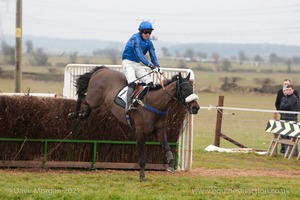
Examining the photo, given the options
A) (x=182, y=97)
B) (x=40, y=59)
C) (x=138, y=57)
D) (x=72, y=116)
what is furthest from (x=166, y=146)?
(x=40, y=59)

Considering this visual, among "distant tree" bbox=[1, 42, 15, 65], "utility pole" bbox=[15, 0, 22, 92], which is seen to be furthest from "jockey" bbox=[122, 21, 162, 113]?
"distant tree" bbox=[1, 42, 15, 65]

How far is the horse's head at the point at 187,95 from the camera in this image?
12531mm

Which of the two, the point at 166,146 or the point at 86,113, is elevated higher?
the point at 86,113

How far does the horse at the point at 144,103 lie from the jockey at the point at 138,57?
289 mm

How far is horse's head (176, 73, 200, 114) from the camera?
493 inches

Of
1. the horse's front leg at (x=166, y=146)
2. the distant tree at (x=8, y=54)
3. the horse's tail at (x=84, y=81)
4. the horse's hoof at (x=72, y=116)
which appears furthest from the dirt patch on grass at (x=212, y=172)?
the distant tree at (x=8, y=54)

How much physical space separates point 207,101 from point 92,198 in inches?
1453

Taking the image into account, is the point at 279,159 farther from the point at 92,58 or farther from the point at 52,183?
the point at 92,58

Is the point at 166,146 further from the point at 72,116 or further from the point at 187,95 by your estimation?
the point at 72,116

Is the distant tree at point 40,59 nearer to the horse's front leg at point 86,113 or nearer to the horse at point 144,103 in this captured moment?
the horse at point 144,103

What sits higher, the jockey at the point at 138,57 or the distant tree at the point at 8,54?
the jockey at the point at 138,57

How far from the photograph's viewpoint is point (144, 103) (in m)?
13.2

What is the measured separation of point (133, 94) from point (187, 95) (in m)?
1.25

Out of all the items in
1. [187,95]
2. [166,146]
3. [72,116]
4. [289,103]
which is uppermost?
[187,95]
